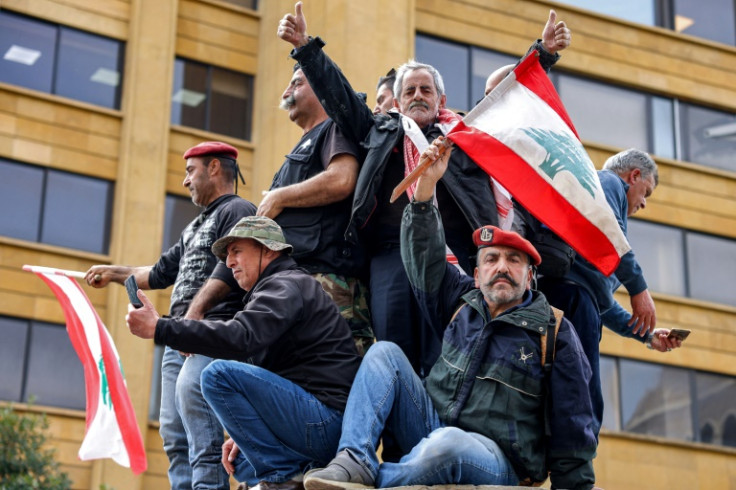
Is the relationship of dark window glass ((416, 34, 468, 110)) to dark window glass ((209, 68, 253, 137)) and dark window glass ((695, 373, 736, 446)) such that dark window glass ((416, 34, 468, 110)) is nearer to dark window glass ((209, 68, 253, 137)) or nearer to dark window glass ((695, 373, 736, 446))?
dark window glass ((209, 68, 253, 137))

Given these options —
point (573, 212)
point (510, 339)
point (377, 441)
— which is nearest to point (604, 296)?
point (573, 212)

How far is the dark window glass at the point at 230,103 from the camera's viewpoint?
24719 millimetres

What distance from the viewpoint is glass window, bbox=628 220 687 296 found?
26688mm

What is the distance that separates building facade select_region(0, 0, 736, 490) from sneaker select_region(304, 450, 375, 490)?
605 inches

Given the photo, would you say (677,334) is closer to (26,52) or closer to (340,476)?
(340,476)

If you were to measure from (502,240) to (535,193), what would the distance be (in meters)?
0.77

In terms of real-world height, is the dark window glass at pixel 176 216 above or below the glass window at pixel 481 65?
below

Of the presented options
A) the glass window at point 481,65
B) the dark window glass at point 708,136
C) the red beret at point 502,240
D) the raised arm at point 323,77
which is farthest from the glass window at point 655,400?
the red beret at point 502,240

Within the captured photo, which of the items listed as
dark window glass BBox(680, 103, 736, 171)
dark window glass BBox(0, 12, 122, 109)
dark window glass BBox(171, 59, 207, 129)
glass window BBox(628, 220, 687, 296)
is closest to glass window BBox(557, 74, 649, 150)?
dark window glass BBox(680, 103, 736, 171)

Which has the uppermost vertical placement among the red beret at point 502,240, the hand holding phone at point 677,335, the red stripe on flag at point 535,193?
the red stripe on flag at point 535,193

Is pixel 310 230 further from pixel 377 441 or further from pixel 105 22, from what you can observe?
pixel 105 22

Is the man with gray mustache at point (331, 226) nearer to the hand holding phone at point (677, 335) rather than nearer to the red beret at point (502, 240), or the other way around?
the red beret at point (502, 240)

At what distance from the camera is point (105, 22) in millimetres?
23688

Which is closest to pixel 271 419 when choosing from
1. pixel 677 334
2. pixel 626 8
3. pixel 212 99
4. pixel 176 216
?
pixel 677 334
